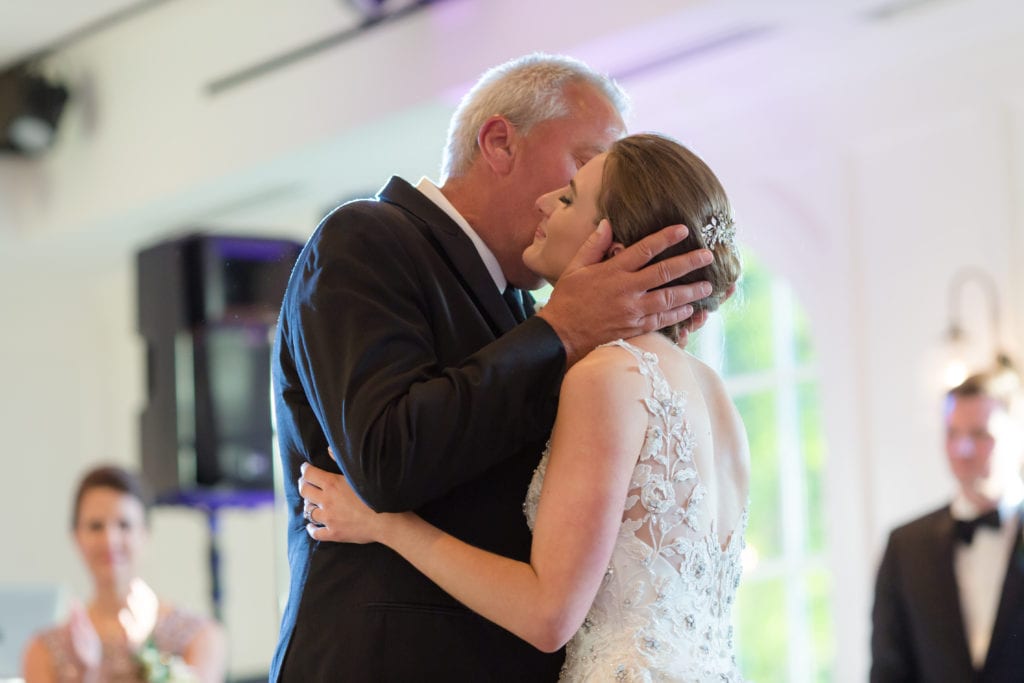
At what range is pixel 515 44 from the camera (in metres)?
6.00

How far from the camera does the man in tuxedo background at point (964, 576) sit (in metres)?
4.25

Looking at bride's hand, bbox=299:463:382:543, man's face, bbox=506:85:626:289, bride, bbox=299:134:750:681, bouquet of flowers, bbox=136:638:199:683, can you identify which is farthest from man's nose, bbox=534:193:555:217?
bouquet of flowers, bbox=136:638:199:683

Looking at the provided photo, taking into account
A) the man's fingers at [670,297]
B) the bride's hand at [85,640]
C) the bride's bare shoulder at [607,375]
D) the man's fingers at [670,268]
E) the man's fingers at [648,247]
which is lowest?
the bride's hand at [85,640]

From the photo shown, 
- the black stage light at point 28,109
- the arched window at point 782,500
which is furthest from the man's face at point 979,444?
the black stage light at point 28,109

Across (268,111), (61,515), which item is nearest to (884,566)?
(268,111)

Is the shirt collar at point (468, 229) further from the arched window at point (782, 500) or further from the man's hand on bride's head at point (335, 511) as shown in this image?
the arched window at point (782, 500)

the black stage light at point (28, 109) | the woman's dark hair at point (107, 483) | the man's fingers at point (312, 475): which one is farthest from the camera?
the black stage light at point (28, 109)

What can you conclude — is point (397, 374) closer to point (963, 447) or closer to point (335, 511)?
point (335, 511)

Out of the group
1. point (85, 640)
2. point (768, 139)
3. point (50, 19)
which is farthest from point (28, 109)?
point (768, 139)

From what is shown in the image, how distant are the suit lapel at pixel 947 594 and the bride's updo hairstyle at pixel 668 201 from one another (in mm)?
2600

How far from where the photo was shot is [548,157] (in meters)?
2.52

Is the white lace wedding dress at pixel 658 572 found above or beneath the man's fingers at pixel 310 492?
beneath

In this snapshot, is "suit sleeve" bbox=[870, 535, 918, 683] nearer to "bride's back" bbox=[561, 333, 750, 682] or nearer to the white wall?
the white wall

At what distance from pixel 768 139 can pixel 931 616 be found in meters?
2.77
